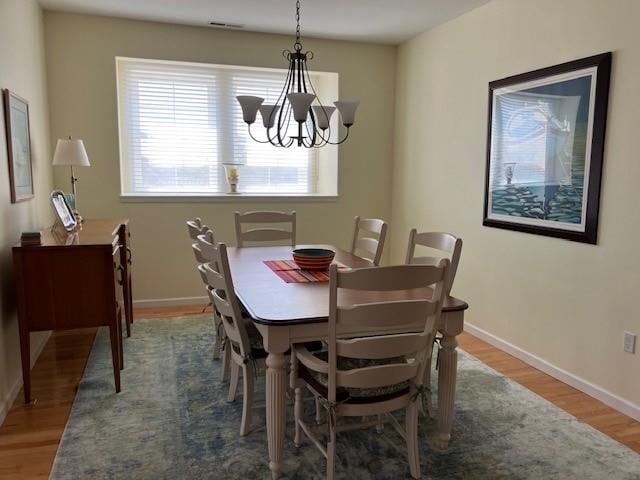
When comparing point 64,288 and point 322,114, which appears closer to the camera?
point 64,288

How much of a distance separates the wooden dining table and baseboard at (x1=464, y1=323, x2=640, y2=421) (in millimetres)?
1125

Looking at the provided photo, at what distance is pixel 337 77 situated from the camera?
4.84 m

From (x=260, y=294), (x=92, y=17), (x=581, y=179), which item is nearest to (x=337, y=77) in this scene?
(x=92, y=17)

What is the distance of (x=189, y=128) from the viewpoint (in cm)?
466

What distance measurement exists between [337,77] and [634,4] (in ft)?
8.97

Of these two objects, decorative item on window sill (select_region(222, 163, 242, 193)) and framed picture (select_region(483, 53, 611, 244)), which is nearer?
framed picture (select_region(483, 53, 611, 244))

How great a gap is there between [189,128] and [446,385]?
3.48 m

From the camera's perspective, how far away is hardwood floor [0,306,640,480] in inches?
86.5

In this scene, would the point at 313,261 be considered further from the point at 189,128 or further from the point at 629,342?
the point at 189,128

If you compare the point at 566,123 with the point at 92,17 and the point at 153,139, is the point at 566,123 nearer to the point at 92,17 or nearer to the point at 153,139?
the point at 153,139

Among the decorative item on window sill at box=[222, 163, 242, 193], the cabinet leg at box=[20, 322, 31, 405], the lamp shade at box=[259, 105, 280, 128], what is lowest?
the cabinet leg at box=[20, 322, 31, 405]

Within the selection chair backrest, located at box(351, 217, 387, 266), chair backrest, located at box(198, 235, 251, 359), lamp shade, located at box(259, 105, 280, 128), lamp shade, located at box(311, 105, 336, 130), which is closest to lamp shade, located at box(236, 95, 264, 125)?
lamp shade, located at box(259, 105, 280, 128)

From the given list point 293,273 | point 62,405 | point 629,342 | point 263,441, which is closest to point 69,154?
point 62,405

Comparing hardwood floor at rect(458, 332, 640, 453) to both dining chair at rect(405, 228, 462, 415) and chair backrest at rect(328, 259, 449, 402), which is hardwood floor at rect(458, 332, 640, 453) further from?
chair backrest at rect(328, 259, 449, 402)
